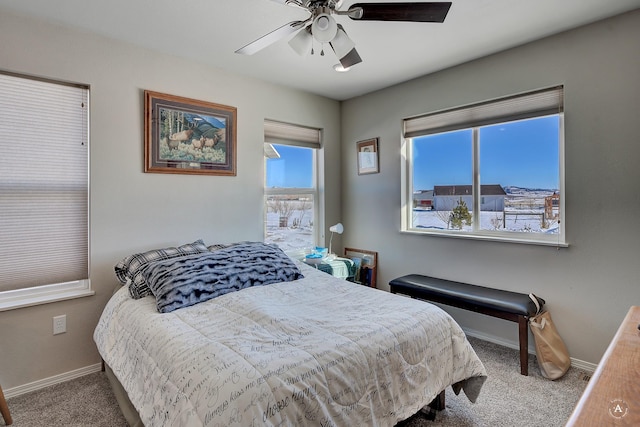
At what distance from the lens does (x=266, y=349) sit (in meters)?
1.40

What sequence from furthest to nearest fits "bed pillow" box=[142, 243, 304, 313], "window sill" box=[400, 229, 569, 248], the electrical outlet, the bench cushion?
"window sill" box=[400, 229, 569, 248], the bench cushion, the electrical outlet, "bed pillow" box=[142, 243, 304, 313]

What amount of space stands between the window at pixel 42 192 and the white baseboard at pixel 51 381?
55 cm

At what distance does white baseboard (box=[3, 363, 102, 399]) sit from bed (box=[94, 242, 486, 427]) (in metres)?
0.51

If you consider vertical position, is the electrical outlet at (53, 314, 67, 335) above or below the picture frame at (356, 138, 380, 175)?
below

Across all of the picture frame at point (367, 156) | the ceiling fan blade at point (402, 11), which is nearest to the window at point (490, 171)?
the picture frame at point (367, 156)

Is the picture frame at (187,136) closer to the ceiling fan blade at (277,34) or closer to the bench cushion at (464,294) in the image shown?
the ceiling fan blade at (277,34)

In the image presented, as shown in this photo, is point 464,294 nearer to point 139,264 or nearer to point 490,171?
point 490,171

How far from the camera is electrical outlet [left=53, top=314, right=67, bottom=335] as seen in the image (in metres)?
2.32

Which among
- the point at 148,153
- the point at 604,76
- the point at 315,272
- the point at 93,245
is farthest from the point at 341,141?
the point at 93,245

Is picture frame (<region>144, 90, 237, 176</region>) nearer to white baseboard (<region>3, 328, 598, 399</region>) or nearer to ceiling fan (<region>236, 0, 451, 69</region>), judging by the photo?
ceiling fan (<region>236, 0, 451, 69</region>)

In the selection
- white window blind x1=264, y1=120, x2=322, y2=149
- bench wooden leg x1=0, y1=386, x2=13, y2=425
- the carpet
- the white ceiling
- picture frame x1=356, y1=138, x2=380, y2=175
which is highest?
the white ceiling

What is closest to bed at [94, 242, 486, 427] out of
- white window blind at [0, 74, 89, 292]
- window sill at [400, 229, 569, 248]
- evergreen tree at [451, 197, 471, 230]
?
white window blind at [0, 74, 89, 292]

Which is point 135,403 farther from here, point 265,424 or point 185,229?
point 185,229
